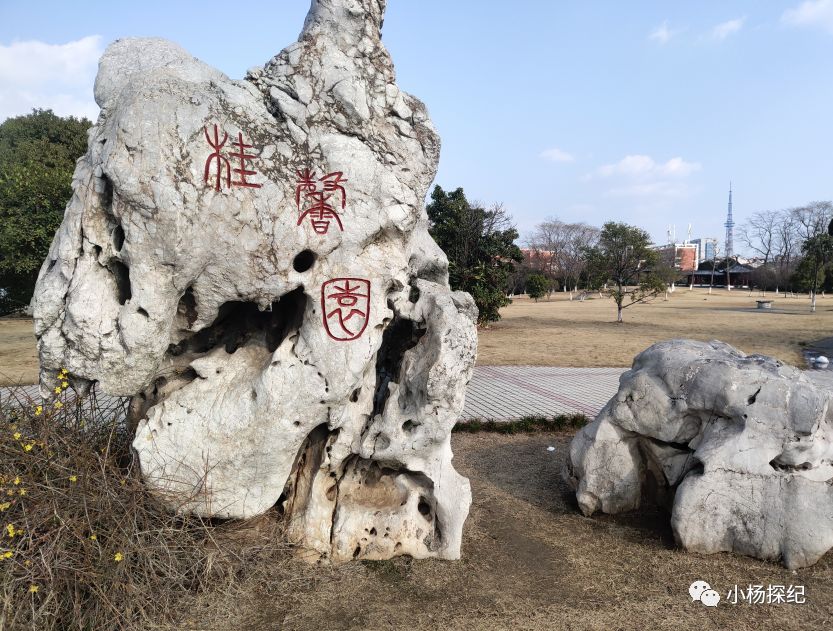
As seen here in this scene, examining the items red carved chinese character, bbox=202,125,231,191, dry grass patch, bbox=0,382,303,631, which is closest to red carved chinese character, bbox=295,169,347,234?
red carved chinese character, bbox=202,125,231,191

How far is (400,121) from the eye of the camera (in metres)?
4.04

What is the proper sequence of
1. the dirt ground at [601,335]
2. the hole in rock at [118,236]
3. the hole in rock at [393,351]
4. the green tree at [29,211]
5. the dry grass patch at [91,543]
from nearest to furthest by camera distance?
1. the dry grass patch at [91,543]
2. the hole in rock at [118,236]
3. the hole in rock at [393,351]
4. the dirt ground at [601,335]
5. the green tree at [29,211]

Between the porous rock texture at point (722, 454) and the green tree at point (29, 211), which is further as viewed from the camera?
the green tree at point (29, 211)

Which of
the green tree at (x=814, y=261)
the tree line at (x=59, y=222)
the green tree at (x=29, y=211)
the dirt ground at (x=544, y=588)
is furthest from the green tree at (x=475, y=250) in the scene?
the green tree at (x=814, y=261)

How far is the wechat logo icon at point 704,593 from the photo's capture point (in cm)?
363

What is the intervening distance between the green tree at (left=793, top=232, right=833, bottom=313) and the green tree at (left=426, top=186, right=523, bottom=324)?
65.1 ft

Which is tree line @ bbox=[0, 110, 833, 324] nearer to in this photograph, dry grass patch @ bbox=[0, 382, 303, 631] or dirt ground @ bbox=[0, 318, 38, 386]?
dirt ground @ bbox=[0, 318, 38, 386]

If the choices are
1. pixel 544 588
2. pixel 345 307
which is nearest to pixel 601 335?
pixel 544 588

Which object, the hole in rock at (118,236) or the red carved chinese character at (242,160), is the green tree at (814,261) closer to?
the red carved chinese character at (242,160)

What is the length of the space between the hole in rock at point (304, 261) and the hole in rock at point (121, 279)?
1.03m

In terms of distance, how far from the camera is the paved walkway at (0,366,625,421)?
27.7 ft

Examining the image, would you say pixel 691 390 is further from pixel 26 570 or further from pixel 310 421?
pixel 26 570

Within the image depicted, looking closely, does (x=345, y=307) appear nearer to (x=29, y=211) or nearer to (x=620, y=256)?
(x=29, y=211)

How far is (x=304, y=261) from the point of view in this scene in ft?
12.5
